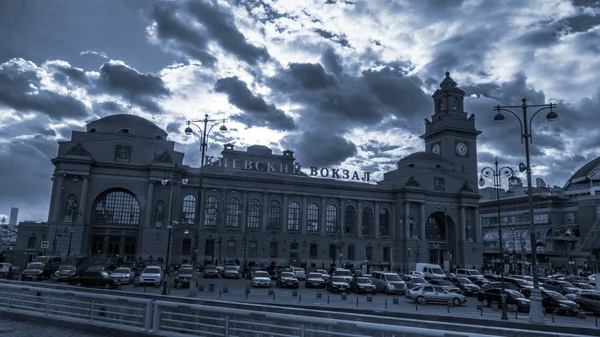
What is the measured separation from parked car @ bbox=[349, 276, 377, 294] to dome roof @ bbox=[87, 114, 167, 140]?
5387cm

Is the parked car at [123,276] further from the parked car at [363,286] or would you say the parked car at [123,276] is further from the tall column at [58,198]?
the tall column at [58,198]

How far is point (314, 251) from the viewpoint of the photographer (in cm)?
7950

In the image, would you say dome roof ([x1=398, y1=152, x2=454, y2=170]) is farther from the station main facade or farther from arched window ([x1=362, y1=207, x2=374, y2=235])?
arched window ([x1=362, y1=207, x2=374, y2=235])

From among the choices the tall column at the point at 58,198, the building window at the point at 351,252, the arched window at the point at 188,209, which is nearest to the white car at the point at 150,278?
the tall column at the point at 58,198

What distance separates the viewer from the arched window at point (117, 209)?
6812cm

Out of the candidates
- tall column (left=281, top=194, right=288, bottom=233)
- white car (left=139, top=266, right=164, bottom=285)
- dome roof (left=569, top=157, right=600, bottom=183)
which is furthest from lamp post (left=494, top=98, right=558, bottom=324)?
dome roof (left=569, top=157, right=600, bottom=183)

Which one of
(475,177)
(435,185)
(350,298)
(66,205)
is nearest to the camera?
(350,298)

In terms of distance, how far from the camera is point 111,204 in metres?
68.8

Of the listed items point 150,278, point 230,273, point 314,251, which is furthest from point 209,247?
point 150,278

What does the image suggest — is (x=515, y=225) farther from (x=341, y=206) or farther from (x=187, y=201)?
(x=187, y=201)

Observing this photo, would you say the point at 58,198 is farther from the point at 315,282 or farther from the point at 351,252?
the point at 351,252

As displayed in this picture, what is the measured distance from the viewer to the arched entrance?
287 ft

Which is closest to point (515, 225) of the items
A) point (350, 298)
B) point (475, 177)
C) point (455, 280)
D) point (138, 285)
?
point (475, 177)

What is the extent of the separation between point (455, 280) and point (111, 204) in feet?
176
